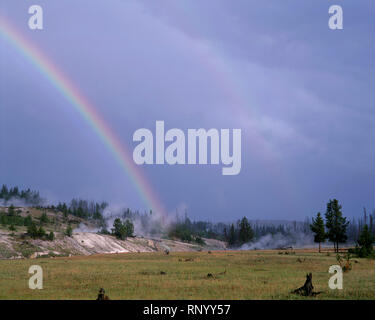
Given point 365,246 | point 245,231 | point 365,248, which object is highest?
point 365,246

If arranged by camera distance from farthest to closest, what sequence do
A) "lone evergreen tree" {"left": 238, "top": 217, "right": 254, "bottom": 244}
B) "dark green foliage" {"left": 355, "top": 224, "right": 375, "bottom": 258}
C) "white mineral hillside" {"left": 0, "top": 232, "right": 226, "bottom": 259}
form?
"lone evergreen tree" {"left": 238, "top": 217, "right": 254, "bottom": 244}, "white mineral hillside" {"left": 0, "top": 232, "right": 226, "bottom": 259}, "dark green foliage" {"left": 355, "top": 224, "right": 375, "bottom": 258}

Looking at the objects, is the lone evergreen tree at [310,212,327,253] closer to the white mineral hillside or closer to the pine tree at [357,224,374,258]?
the pine tree at [357,224,374,258]

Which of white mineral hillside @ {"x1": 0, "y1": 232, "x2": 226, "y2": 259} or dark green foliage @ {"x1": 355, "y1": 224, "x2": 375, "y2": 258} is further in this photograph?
white mineral hillside @ {"x1": 0, "y1": 232, "x2": 226, "y2": 259}

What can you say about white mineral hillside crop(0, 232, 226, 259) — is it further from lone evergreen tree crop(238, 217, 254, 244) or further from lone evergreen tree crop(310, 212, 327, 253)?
lone evergreen tree crop(310, 212, 327, 253)

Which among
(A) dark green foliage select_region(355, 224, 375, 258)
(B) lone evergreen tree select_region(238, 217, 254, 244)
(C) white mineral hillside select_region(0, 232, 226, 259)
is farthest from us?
(B) lone evergreen tree select_region(238, 217, 254, 244)

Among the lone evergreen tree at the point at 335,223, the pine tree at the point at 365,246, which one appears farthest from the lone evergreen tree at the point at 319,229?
the pine tree at the point at 365,246

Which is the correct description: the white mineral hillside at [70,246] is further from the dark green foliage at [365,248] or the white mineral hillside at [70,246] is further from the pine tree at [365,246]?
the pine tree at [365,246]

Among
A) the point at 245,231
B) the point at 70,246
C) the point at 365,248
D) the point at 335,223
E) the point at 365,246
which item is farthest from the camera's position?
the point at 245,231

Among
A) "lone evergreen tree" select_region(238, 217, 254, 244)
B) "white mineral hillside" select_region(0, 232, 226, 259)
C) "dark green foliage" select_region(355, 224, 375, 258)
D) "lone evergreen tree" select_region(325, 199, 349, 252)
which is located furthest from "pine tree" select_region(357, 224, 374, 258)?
"lone evergreen tree" select_region(238, 217, 254, 244)

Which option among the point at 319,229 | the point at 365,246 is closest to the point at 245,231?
the point at 319,229

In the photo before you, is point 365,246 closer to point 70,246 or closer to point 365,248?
point 365,248

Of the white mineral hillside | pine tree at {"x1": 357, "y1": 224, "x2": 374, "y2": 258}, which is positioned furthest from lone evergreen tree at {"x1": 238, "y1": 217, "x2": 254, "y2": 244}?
pine tree at {"x1": 357, "y1": 224, "x2": 374, "y2": 258}

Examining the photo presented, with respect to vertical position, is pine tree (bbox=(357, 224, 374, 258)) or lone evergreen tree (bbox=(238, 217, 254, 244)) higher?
pine tree (bbox=(357, 224, 374, 258))
